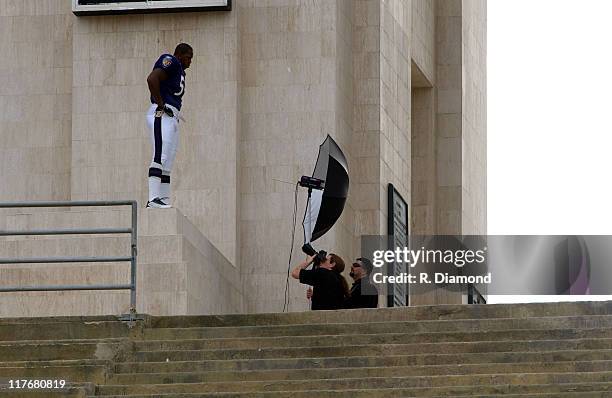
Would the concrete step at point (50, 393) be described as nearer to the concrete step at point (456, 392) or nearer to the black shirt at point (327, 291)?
the concrete step at point (456, 392)

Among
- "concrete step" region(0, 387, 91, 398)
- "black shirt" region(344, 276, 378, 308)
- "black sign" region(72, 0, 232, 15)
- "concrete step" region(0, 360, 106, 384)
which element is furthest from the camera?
"black sign" region(72, 0, 232, 15)

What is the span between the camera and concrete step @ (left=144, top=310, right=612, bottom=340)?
57.8ft

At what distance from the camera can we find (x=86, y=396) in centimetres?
1639

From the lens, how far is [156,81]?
2133 centimetres

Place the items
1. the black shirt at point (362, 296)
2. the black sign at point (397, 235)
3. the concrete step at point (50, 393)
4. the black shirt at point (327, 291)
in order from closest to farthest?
the concrete step at point (50, 393), the black shirt at point (327, 291), the black shirt at point (362, 296), the black sign at point (397, 235)

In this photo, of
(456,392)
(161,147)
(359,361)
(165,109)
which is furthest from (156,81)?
(456,392)

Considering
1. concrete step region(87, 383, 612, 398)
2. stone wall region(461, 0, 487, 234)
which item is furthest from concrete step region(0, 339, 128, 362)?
stone wall region(461, 0, 487, 234)

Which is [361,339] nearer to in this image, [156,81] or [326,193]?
[156,81]

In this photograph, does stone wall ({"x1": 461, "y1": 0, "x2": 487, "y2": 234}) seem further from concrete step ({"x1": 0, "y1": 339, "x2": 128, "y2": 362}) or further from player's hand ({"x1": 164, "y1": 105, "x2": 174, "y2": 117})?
concrete step ({"x1": 0, "y1": 339, "x2": 128, "y2": 362})

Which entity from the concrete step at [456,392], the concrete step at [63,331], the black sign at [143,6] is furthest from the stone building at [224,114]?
the concrete step at [456,392]

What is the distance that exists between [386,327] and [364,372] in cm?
109

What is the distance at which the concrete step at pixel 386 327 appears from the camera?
1761 centimetres

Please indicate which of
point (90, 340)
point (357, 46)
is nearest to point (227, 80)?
point (357, 46)

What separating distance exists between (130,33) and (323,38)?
2354mm
